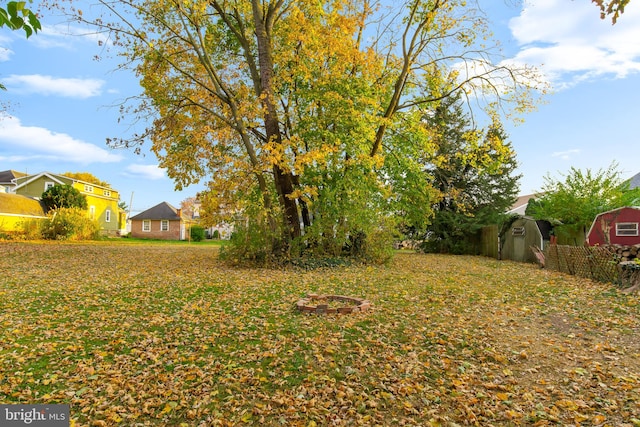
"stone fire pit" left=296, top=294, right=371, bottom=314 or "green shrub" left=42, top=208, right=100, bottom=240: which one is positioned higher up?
"green shrub" left=42, top=208, right=100, bottom=240

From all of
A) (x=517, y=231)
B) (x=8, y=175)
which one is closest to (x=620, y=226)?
(x=517, y=231)

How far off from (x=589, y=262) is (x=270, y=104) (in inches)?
408

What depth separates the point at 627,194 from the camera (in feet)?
54.8

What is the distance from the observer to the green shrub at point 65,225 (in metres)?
22.4

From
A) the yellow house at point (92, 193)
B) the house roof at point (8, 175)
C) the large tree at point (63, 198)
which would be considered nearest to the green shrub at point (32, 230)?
the large tree at point (63, 198)

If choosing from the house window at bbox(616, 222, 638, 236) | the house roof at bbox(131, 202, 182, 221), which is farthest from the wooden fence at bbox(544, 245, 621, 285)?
the house roof at bbox(131, 202, 182, 221)

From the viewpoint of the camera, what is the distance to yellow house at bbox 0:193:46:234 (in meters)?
24.8

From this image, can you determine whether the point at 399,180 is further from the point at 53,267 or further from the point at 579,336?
the point at 53,267

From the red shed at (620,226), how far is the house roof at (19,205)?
111 feet

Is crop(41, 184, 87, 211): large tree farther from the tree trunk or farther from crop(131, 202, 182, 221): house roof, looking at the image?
the tree trunk

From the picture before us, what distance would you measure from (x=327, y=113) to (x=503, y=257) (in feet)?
44.7

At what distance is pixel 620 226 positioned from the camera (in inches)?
578

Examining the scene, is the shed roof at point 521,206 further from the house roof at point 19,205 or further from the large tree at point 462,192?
the house roof at point 19,205

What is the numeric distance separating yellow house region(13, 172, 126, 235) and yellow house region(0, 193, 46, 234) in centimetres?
302
